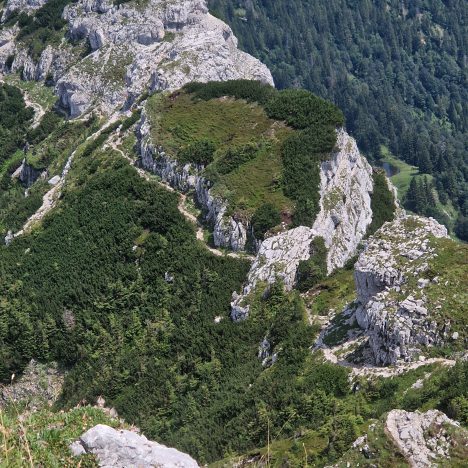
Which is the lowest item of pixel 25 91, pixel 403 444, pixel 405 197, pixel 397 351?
pixel 405 197

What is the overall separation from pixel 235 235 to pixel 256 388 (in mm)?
20920

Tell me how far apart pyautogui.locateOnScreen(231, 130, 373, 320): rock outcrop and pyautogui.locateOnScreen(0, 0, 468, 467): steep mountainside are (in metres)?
0.22

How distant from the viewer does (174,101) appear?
75.9 metres

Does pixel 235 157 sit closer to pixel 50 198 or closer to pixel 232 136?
pixel 232 136

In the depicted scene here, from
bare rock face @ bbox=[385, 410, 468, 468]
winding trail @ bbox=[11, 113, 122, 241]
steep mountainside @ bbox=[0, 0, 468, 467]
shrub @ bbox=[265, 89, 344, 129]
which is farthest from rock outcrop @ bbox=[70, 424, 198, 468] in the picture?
winding trail @ bbox=[11, 113, 122, 241]

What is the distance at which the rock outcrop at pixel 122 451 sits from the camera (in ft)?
53.2

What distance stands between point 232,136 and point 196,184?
6.95 m

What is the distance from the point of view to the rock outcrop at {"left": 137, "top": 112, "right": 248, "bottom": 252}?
185 ft

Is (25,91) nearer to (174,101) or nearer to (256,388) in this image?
(174,101)

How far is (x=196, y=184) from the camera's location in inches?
2520

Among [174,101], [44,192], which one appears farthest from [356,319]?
[44,192]

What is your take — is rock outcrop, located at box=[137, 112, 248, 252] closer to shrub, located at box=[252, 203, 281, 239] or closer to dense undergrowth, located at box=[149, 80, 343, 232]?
dense undergrowth, located at box=[149, 80, 343, 232]

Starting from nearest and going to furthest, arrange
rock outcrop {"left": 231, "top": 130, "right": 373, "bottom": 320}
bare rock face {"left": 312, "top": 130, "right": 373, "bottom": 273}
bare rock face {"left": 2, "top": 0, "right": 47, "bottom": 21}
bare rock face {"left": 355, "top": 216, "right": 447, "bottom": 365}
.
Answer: bare rock face {"left": 355, "top": 216, "right": 447, "bottom": 365}, rock outcrop {"left": 231, "top": 130, "right": 373, "bottom": 320}, bare rock face {"left": 312, "top": 130, "right": 373, "bottom": 273}, bare rock face {"left": 2, "top": 0, "right": 47, "bottom": 21}

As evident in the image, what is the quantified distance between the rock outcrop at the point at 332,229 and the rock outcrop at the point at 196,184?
504 cm
